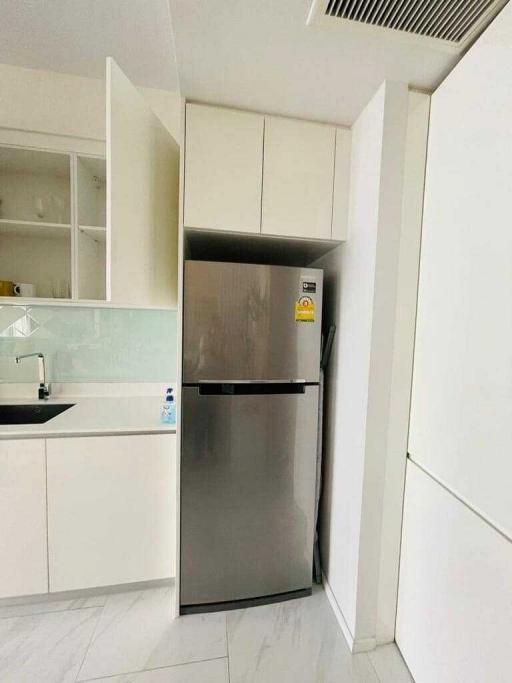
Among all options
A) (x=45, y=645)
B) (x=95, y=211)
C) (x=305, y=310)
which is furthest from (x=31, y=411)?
(x=305, y=310)

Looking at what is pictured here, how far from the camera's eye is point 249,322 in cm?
130

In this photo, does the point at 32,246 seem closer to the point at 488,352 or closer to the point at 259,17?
the point at 259,17

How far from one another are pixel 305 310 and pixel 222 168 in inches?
26.9

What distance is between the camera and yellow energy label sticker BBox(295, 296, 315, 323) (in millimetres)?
1341

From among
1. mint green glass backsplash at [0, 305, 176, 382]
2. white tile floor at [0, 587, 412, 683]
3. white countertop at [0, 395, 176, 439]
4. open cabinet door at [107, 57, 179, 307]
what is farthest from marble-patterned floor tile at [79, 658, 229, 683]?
open cabinet door at [107, 57, 179, 307]

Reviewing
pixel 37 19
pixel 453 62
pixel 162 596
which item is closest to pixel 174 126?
pixel 37 19

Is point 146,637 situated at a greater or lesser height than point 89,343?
lesser

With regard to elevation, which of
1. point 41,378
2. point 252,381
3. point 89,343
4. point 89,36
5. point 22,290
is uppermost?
point 89,36

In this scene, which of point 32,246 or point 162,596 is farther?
point 32,246

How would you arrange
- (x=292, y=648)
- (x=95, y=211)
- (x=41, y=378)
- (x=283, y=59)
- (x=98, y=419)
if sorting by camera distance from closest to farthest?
(x=283, y=59)
(x=292, y=648)
(x=98, y=419)
(x=95, y=211)
(x=41, y=378)

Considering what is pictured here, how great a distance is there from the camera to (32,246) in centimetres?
164

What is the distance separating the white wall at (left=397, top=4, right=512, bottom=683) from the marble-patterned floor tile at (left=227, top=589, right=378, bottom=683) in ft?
0.89

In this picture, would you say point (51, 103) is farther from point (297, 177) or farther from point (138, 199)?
point (297, 177)

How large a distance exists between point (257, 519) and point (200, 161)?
158 cm
